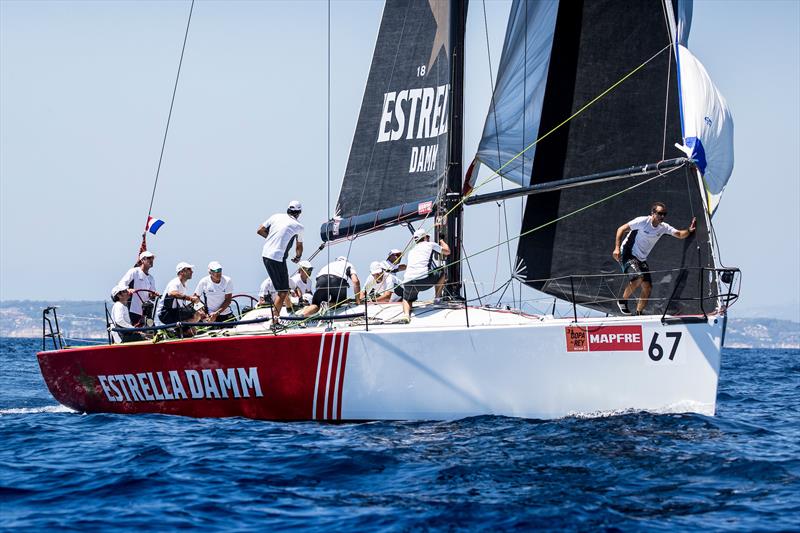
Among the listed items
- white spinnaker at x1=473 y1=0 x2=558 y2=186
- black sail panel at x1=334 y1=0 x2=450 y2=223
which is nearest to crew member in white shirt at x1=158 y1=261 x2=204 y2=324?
black sail panel at x1=334 y1=0 x2=450 y2=223

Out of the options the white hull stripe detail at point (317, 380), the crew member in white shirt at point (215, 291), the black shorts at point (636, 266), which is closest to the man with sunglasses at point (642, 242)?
the black shorts at point (636, 266)

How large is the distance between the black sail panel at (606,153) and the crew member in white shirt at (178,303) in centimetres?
397

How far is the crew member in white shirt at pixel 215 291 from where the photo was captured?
39.8 feet

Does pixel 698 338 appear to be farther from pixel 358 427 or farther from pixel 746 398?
pixel 746 398

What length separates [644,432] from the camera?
28.6 feet

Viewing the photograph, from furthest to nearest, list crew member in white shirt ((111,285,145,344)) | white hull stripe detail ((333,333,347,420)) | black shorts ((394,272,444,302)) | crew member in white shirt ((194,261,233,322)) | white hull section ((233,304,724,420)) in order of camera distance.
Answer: crew member in white shirt ((194,261,233,322)) < crew member in white shirt ((111,285,145,344)) < black shorts ((394,272,444,302)) < white hull stripe detail ((333,333,347,420)) < white hull section ((233,304,724,420))

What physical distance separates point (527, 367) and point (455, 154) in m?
3.03

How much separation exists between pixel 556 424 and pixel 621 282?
2.19 metres

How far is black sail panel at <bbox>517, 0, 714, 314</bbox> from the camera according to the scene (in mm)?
10266

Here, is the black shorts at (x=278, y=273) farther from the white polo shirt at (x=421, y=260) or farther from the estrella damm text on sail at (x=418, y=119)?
the estrella damm text on sail at (x=418, y=119)

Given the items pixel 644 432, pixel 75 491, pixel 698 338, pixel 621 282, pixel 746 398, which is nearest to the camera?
pixel 75 491

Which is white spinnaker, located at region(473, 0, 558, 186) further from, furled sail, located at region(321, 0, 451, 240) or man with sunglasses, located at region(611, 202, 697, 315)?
man with sunglasses, located at region(611, 202, 697, 315)

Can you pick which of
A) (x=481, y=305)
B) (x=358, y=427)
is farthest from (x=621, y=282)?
(x=358, y=427)

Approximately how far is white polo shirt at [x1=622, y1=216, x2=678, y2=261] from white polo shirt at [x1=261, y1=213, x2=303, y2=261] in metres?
3.64
